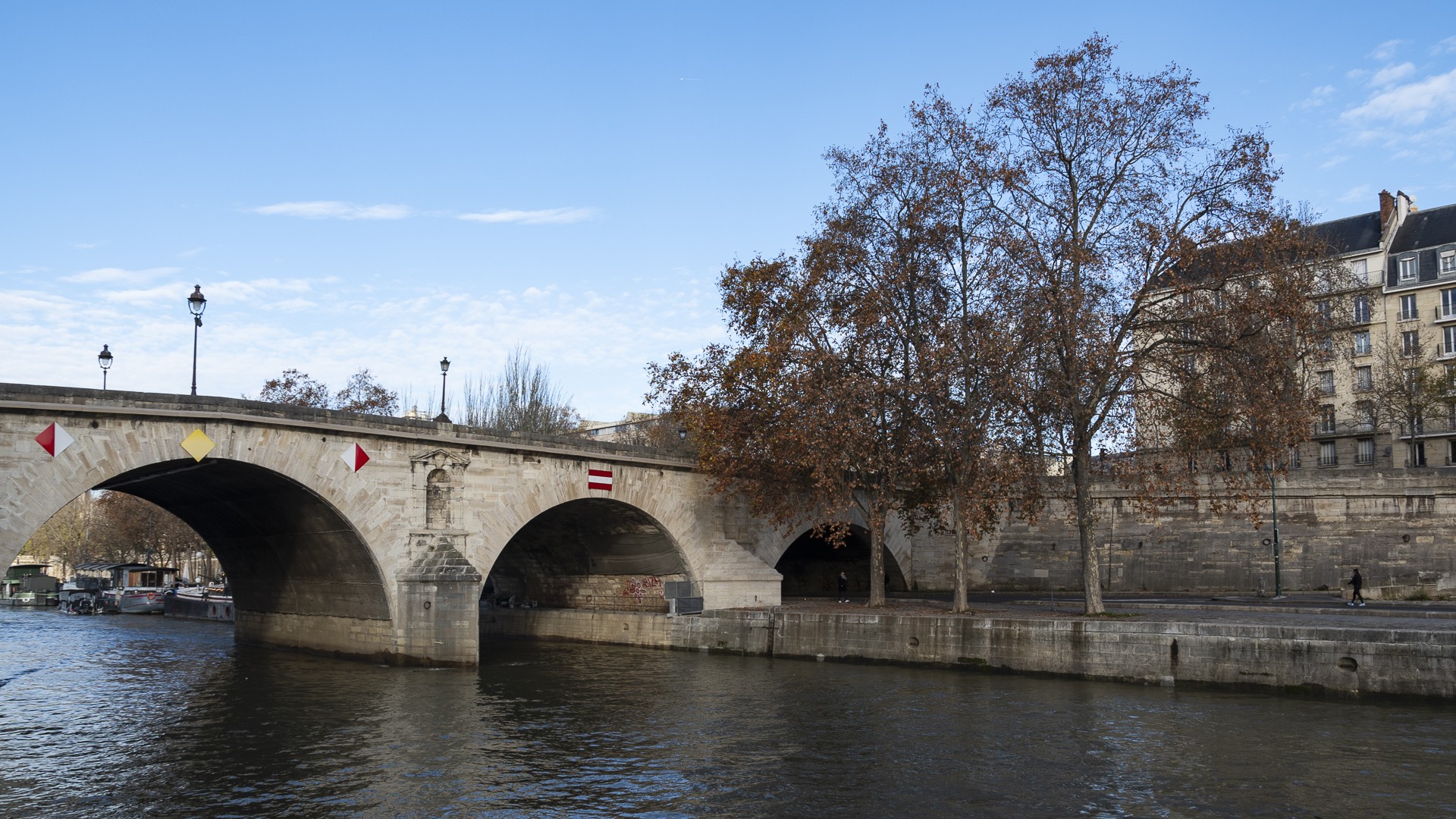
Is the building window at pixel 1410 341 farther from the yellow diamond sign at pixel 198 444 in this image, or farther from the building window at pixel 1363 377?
the yellow diamond sign at pixel 198 444

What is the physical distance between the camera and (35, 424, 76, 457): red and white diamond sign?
904 inches

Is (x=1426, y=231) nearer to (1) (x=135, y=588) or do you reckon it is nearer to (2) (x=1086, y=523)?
(2) (x=1086, y=523)

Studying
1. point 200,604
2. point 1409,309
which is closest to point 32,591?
point 200,604

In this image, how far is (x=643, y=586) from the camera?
1470 inches

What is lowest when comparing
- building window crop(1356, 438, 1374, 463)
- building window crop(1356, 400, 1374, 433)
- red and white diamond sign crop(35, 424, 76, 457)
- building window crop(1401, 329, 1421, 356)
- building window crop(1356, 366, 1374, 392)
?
red and white diamond sign crop(35, 424, 76, 457)

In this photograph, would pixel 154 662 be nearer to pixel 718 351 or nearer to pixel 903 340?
pixel 718 351

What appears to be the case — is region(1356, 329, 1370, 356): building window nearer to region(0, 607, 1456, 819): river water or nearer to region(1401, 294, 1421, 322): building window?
region(1401, 294, 1421, 322): building window

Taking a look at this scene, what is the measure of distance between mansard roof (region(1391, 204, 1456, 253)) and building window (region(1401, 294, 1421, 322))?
2546 mm

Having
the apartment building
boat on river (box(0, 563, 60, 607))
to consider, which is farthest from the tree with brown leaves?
boat on river (box(0, 563, 60, 607))

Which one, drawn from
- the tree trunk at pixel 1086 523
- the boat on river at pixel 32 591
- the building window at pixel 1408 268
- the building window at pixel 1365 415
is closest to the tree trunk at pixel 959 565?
the tree trunk at pixel 1086 523

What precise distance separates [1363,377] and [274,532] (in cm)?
5637

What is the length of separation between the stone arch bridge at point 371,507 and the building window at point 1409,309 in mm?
42372

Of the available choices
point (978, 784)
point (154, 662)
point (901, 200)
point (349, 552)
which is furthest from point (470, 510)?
point (978, 784)

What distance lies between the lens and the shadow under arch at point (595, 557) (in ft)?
119
